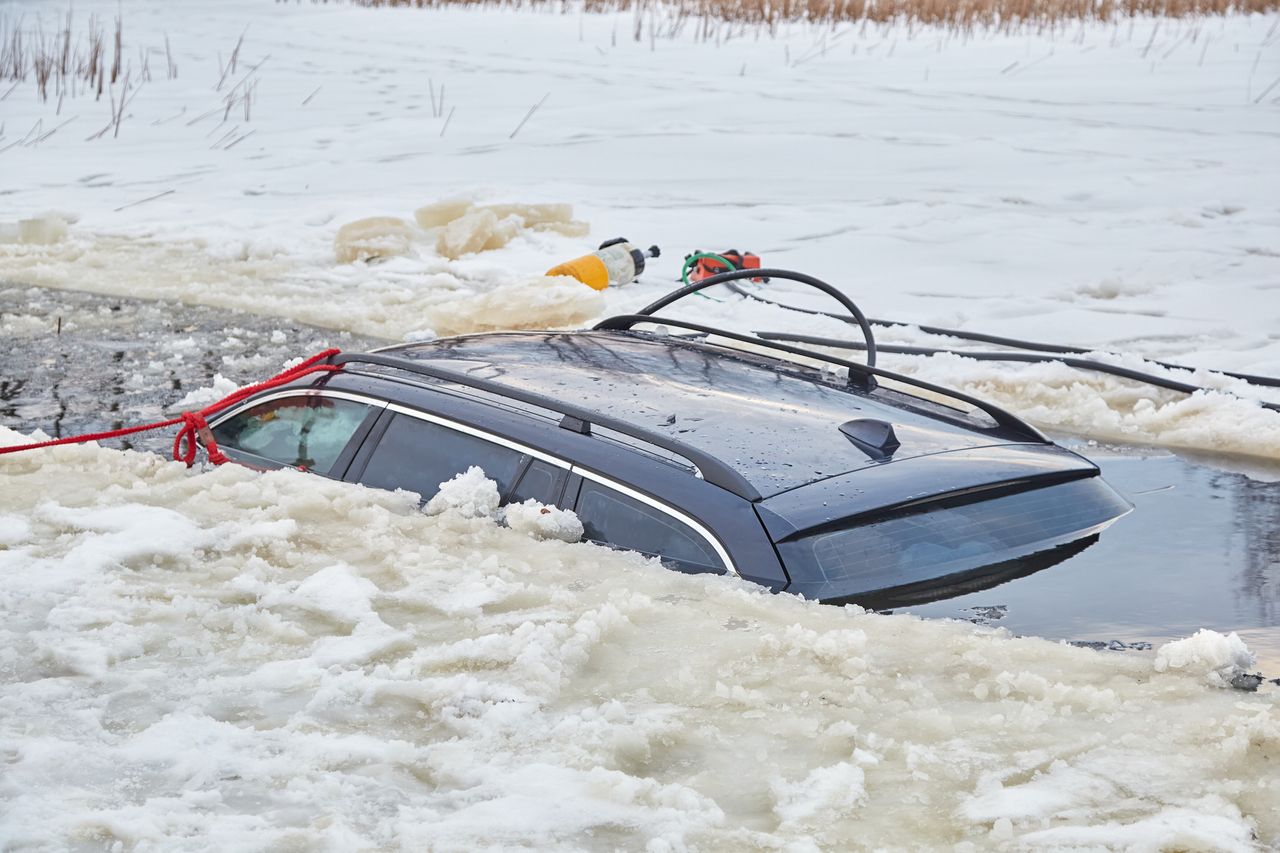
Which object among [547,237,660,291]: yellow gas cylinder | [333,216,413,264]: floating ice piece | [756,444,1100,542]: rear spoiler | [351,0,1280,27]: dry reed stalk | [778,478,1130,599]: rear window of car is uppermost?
[351,0,1280,27]: dry reed stalk

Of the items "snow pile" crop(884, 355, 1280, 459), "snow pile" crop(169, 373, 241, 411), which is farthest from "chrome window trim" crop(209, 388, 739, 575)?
"snow pile" crop(884, 355, 1280, 459)

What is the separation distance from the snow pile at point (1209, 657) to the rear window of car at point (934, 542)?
0.55m

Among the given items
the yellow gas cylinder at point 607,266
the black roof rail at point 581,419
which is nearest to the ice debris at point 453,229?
the yellow gas cylinder at point 607,266

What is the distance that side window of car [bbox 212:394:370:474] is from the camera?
17.2ft

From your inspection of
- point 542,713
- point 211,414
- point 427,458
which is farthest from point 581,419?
point 211,414

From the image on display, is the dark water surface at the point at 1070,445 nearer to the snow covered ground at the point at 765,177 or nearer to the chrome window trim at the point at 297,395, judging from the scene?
the snow covered ground at the point at 765,177

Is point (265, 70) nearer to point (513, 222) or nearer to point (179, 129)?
point (179, 129)

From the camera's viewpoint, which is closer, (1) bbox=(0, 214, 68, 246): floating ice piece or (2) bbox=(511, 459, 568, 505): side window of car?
(2) bbox=(511, 459, 568, 505): side window of car

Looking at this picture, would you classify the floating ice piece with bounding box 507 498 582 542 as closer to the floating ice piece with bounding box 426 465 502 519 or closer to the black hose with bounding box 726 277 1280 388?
the floating ice piece with bounding box 426 465 502 519

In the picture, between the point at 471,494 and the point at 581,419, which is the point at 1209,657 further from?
the point at 471,494

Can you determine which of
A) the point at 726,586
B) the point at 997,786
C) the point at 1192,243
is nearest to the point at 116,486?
the point at 726,586

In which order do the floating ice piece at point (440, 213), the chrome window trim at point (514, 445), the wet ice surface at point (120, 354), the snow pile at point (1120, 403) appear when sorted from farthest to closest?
the floating ice piece at point (440, 213) < the wet ice surface at point (120, 354) < the snow pile at point (1120, 403) < the chrome window trim at point (514, 445)

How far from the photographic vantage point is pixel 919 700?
13.1 feet

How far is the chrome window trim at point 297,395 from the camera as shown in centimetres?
515
